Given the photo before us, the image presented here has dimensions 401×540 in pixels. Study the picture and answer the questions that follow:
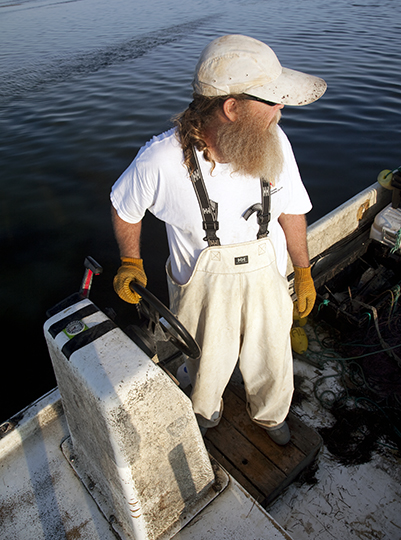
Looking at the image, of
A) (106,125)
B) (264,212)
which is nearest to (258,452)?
(264,212)

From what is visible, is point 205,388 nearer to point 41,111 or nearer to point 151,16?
point 41,111

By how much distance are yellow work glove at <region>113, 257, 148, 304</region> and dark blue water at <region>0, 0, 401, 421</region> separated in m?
2.89

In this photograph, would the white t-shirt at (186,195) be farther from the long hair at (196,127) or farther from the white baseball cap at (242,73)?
the white baseball cap at (242,73)

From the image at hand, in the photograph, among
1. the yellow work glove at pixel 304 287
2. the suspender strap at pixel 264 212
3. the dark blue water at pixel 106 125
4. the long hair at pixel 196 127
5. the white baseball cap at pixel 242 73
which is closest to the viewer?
the white baseball cap at pixel 242 73

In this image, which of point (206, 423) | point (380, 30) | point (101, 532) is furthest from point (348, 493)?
point (380, 30)

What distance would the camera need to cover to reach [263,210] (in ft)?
5.99

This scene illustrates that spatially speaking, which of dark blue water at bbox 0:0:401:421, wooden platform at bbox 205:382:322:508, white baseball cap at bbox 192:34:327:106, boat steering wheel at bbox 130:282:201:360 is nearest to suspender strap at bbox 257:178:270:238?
white baseball cap at bbox 192:34:327:106

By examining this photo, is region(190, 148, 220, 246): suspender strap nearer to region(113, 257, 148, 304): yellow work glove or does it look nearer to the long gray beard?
the long gray beard

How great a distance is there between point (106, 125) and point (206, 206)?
336 inches

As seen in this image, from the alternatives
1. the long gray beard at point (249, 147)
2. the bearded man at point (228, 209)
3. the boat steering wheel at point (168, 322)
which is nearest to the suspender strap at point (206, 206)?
the bearded man at point (228, 209)

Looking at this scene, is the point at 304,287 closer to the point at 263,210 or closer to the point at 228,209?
the point at 263,210

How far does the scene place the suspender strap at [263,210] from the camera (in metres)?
1.79

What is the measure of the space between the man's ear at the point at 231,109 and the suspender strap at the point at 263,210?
1.05ft

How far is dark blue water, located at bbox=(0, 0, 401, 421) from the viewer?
551 centimetres
